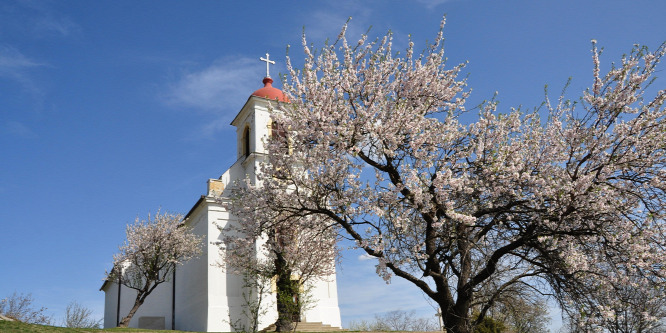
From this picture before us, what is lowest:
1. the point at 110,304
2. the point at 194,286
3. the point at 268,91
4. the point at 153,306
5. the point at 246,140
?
the point at 153,306

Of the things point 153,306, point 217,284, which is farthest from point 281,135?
point 153,306

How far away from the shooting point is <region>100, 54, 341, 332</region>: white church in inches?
904

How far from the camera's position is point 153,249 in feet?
80.6

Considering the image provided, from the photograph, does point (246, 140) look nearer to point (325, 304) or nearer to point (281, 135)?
point (325, 304)

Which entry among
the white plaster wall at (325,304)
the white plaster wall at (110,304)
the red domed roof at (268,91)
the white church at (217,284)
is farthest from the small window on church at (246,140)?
the white plaster wall at (110,304)

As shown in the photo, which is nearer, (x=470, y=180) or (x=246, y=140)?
(x=470, y=180)

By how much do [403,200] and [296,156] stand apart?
278 cm

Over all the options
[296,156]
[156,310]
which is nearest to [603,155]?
[296,156]

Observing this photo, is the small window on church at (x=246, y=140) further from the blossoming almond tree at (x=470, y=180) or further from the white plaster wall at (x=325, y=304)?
the blossoming almond tree at (x=470, y=180)

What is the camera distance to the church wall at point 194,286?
78.7ft

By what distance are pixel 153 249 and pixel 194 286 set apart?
2.90 m

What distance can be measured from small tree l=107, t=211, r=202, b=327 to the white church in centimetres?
110

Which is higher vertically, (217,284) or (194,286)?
(194,286)

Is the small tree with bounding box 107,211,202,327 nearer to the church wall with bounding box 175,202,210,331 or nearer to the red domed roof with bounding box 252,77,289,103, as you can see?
the church wall with bounding box 175,202,210,331
